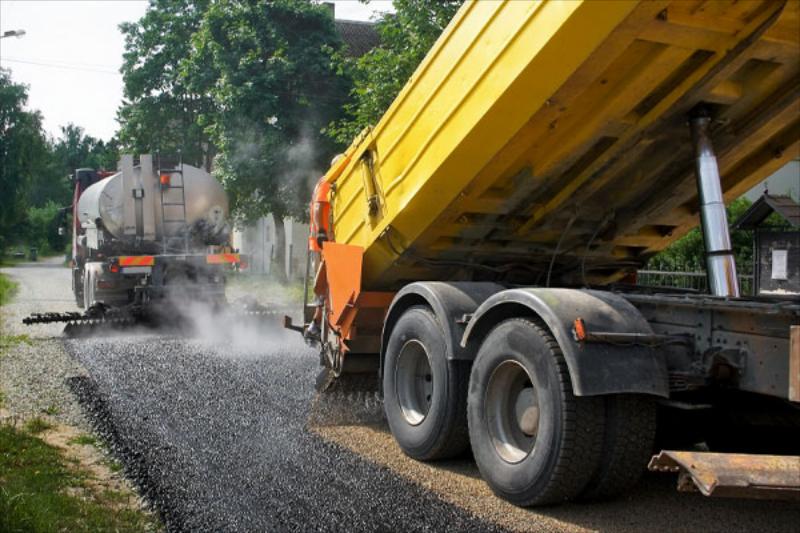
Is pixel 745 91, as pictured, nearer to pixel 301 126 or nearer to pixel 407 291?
pixel 407 291

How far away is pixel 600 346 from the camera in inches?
170

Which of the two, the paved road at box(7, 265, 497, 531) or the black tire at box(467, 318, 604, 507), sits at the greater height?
the black tire at box(467, 318, 604, 507)

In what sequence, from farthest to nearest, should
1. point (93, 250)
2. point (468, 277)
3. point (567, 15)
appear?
point (93, 250) → point (468, 277) → point (567, 15)

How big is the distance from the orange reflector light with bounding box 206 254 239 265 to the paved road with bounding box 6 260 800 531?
17.3ft

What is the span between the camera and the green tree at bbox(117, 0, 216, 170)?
100 feet

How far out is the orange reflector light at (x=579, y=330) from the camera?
4305 mm

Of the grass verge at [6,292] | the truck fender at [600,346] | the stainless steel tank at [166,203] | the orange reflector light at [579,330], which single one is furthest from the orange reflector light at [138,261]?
the orange reflector light at [579,330]

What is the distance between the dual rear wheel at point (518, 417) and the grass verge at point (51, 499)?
73.6 inches

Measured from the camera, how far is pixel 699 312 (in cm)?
438

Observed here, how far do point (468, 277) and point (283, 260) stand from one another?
20.1 m

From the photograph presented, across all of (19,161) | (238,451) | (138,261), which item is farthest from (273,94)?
(19,161)

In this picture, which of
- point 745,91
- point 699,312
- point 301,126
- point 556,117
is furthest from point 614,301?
point 301,126

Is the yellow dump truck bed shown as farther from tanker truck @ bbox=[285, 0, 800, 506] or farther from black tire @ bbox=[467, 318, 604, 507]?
black tire @ bbox=[467, 318, 604, 507]

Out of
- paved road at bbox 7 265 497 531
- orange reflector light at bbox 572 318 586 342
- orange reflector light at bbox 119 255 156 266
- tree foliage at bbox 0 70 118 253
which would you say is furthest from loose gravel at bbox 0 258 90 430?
tree foliage at bbox 0 70 118 253
